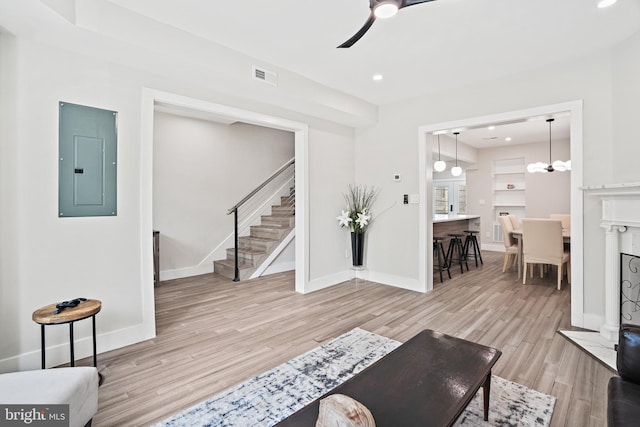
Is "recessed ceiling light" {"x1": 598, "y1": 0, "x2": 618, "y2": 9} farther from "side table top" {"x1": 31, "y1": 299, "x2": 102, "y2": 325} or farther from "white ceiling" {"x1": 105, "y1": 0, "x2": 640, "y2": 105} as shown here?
"side table top" {"x1": 31, "y1": 299, "x2": 102, "y2": 325}

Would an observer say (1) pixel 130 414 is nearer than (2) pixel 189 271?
Yes

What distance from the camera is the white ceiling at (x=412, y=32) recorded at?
242 cm

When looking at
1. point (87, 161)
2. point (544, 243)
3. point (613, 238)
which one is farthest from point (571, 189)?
point (87, 161)

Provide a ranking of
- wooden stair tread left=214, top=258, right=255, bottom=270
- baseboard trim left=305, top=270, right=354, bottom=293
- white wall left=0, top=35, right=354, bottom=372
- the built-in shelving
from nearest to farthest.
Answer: white wall left=0, top=35, right=354, bottom=372 → baseboard trim left=305, top=270, right=354, bottom=293 → wooden stair tread left=214, top=258, right=255, bottom=270 → the built-in shelving

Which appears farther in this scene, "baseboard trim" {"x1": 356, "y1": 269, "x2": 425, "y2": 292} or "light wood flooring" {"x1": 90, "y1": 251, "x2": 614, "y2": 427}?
"baseboard trim" {"x1": 356, "y1": 269, "x2": 425, "y2": 292}

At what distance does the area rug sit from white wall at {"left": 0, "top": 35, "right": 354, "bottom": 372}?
1408 mm

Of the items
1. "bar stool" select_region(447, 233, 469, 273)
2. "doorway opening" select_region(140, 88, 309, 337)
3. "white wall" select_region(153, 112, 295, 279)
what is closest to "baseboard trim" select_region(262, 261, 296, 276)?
"white wall" select_region(153, 112, 295, 279)

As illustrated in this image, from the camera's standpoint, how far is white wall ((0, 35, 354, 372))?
2277mm

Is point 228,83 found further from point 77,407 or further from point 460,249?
point 460,249

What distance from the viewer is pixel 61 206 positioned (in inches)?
97.6

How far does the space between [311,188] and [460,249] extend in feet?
11.4

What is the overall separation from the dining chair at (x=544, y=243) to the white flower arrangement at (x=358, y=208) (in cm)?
250

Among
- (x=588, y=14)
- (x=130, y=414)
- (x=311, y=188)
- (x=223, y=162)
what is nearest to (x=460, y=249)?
(x=311, y=188)

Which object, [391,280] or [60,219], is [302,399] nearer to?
[60,219]
